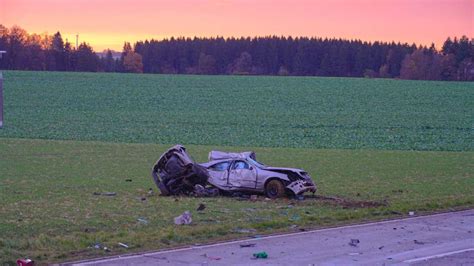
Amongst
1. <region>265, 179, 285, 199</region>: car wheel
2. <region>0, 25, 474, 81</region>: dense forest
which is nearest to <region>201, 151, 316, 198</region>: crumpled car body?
<region>265, 179, 285, 199</region>: car wheel

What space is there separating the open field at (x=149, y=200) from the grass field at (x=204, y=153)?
40 millimetres

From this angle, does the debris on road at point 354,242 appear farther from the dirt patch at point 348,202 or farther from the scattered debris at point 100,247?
the dirt patch at point 348,202

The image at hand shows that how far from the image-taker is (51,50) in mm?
133500

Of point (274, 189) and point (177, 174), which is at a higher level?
point (177, 174)

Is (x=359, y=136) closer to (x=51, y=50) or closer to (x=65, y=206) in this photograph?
(x=65, y=206)

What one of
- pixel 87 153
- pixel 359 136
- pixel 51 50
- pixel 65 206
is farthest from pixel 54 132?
pixel 51 50

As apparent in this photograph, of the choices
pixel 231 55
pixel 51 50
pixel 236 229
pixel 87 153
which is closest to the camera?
pixel 236 229

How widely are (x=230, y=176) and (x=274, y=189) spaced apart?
3.80 feet

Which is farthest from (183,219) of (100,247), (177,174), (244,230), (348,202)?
(348,202)

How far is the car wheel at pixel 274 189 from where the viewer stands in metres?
19.9

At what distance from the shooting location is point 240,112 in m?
59.8

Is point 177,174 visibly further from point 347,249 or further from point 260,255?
point 260,255

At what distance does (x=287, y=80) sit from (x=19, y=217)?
88120 millimetres

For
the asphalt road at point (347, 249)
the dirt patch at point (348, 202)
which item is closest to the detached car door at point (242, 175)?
the dirt patch at point (348, 202)
